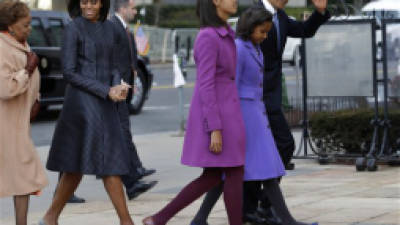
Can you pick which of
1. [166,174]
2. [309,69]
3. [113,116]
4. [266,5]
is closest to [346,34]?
[309,69]

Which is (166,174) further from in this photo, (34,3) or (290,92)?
(290,92)

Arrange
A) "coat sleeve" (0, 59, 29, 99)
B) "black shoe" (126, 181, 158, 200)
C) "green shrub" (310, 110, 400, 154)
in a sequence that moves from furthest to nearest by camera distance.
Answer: "green shrub" (310, 110, 400, 154) < "black shoe" (126, 181, 158, 200) < "coat sleeve" (0, 59, 29, 99)

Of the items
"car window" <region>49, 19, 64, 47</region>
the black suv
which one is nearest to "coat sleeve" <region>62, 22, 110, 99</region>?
the black suv

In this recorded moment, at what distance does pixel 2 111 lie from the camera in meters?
6.43

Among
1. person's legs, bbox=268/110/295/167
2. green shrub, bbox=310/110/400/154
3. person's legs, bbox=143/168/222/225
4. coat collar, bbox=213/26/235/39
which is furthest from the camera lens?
green shrub, bbox=310/110/400/154

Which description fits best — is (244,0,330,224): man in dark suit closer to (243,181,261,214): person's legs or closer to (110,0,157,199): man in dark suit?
(243,181,261,214): person's legs

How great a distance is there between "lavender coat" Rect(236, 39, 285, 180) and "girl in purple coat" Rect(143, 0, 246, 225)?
0.16 m

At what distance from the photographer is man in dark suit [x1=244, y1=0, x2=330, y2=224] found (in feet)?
22.3

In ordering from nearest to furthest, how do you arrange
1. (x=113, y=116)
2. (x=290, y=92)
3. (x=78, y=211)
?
(x=113, y=116), (x=78, y=211), (x=290, y=92)

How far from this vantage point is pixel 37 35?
16406mm

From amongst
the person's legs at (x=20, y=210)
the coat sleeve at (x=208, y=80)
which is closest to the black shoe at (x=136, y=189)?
the person's legs at (x=20, y=210)

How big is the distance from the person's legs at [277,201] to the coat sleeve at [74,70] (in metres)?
1.13

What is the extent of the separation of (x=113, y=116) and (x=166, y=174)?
3902mm

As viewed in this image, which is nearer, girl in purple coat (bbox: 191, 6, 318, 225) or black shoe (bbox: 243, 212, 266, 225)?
girl in purple coat (bbox: 191, 6, 318, 225)
